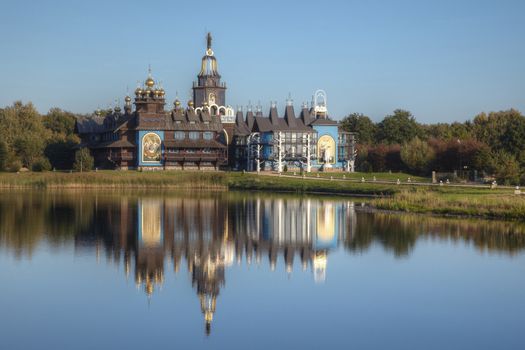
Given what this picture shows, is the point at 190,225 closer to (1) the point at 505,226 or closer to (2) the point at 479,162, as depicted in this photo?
(1) the point at 505,226

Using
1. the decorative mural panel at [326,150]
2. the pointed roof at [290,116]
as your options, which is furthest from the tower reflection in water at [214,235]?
the pointed roof at [290,116]

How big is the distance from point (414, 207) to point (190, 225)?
15.2 metres

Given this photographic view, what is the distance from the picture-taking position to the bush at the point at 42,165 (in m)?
89.4

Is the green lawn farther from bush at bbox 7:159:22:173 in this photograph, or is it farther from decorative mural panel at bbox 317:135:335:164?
bush at bbox 7:159:22:173

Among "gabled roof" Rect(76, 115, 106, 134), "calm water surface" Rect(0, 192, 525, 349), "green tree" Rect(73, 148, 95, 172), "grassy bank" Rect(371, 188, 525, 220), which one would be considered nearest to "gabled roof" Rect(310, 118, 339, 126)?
"gabled roof" Rect(76, 115, 106, 134)

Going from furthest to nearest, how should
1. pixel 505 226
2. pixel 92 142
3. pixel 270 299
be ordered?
pixel 92 142 → pixel 505 226 → pixel 270 299

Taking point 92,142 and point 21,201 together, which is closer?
point 21,201

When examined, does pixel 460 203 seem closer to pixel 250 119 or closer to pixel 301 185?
pixel 301 185

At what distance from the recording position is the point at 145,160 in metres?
91.8

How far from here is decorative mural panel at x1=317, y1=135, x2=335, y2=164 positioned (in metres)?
96.0

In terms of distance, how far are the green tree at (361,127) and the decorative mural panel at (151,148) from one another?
34288mm

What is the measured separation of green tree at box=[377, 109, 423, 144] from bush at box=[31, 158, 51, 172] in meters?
44.7

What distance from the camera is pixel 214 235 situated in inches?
1638

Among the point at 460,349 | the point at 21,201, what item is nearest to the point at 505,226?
the point at 460,349
